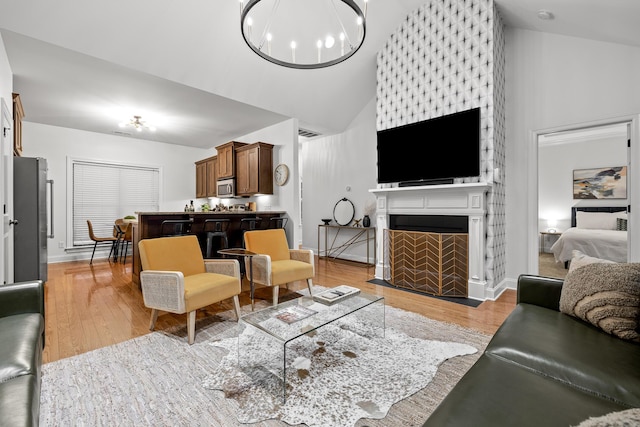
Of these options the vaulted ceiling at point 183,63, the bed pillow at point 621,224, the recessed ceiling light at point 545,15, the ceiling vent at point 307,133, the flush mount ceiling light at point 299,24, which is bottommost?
the bed pillow at point 621,224

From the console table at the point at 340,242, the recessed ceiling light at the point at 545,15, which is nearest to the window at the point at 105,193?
the console table at the point at 340,242

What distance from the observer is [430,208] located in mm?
3971

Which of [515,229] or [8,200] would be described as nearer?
[8,200]

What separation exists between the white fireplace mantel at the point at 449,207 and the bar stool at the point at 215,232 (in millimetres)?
2390

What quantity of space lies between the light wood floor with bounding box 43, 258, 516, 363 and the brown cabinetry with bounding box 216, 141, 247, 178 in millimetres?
2659

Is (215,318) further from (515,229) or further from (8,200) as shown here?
(515,229)

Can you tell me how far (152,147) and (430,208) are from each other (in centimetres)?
656

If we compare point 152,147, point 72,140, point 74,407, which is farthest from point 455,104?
point 72,140

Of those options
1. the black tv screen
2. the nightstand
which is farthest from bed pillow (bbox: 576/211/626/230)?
the black tv screen

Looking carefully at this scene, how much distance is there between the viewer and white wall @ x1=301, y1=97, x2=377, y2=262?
5.70m

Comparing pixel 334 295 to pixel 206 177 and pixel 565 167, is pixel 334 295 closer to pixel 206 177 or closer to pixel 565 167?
pixel 206 177

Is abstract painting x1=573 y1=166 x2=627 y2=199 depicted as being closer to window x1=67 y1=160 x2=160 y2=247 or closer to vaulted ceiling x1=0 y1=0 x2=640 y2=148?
vaulted ceiling x1=0 y1=0 x2=640 y2=148

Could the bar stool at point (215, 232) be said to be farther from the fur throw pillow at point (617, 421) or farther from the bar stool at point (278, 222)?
the fur throw pillow at point (617, 421)

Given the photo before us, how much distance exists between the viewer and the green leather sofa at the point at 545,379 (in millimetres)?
919
